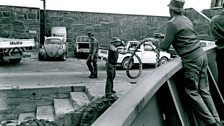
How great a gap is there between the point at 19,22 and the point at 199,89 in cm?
2077

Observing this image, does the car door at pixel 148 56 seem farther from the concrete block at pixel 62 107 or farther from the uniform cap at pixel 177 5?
the uniform cap at pixel 177 5

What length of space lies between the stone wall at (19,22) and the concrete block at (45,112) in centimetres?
1402

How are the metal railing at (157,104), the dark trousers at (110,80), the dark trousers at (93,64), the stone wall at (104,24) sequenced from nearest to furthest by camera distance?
the metal railing at (157,104)
the dark trousers at (110,80)
the dark trousers at (93,64)
the stone wall at (104,24)

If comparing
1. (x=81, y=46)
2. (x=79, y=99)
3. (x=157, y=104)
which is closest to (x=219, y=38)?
(x=157, y=104)

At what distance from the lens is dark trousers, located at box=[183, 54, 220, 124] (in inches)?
122

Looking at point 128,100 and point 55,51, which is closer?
point 128,100

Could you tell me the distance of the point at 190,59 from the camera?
3.21 metres

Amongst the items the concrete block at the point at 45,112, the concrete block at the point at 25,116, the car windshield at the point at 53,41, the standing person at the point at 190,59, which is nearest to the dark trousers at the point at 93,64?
the concrete block at the point at 45,112

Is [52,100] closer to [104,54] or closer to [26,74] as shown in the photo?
[26,74]

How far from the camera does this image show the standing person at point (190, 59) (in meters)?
3.13

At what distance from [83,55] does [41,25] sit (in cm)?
444

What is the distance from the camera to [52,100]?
9.66 metres

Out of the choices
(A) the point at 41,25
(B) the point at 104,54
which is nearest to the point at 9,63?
(B) the point at 104,54

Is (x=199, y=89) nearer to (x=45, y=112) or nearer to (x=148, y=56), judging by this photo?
(x=45, y=112)
